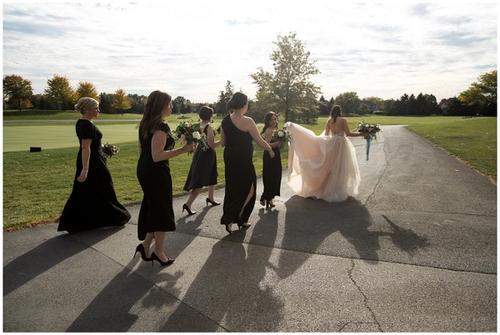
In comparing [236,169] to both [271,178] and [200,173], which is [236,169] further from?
[271,178]

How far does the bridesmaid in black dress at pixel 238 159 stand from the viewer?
20.6ft

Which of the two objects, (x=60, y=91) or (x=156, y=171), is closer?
(x=156, y=171)

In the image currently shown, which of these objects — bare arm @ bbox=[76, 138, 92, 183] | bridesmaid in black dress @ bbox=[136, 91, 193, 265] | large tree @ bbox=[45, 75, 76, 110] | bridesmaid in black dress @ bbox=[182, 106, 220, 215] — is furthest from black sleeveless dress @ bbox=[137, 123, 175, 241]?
large tree @ bbox=[45, 75, 76, 110]

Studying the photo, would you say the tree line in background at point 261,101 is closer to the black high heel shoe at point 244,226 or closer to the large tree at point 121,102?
the large tree at point 121,102

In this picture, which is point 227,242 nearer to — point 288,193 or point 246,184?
point 246,184

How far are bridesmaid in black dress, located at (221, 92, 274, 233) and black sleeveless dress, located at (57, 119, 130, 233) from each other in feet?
7.23

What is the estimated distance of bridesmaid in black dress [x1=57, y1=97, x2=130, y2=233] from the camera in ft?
20.4

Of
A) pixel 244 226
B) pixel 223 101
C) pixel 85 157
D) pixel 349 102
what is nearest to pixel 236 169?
pixel 244 226

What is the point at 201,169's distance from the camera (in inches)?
315

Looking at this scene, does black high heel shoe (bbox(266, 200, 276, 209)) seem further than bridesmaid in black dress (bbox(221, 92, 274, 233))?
Yes

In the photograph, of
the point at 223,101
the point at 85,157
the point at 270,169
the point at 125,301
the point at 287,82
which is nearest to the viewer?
the point at 125,301

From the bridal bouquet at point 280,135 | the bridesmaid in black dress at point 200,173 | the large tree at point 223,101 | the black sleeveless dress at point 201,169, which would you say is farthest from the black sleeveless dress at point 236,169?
the large tree at point 223,101

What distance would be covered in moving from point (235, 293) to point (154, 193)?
1.79 m

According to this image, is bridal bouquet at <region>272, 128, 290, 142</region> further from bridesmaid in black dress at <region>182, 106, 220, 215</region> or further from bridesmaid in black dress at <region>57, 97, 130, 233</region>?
bridesmaid in black dress at <region>57, 97, 130, 233</region>
